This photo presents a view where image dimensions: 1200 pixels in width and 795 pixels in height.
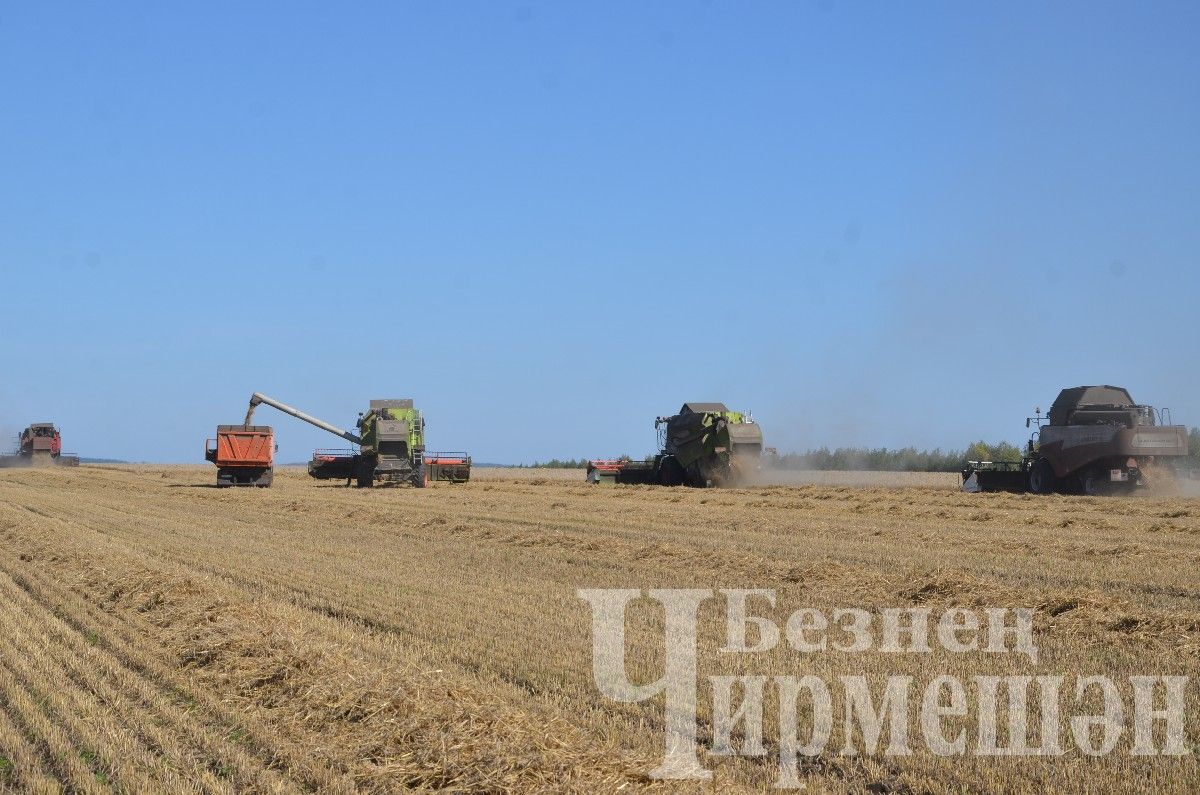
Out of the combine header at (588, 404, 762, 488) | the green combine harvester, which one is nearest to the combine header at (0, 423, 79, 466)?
the green combine harvester

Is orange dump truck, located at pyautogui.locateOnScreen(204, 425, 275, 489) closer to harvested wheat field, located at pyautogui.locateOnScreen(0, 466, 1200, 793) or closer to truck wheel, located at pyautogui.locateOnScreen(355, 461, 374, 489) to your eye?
truck wheel, located at pyautogui.locateOnScreen(355, 461, 374, 489)

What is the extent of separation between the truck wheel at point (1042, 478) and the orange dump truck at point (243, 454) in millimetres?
24472

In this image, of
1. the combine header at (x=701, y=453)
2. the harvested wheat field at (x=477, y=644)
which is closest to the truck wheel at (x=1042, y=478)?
the combine header at (x=701, y=453)

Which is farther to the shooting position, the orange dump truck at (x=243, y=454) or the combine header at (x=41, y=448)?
the combine header at (x=41, y=448)

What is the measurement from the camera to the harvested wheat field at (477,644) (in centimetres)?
537

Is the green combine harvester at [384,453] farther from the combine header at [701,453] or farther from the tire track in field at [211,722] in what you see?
the tire track in field at [211,722]

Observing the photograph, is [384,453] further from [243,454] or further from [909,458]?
[909,458]

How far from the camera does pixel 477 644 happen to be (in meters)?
8.38

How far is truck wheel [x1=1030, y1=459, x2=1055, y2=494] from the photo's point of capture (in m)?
30.8

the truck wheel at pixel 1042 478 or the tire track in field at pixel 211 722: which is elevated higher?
the truck wheel at pixel 1042 478

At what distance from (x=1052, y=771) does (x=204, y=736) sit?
443 cm

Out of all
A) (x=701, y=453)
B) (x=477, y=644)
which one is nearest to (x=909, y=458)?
(x=701, y=453)

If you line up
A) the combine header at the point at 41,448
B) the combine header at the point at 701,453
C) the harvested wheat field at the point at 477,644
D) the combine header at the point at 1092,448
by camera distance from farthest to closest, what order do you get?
the combine header at the point at 41,448 < the combine header at the point at 701,453 < the combine header at the point at 1092,448 < the harvested wheat field at the point at 477,644

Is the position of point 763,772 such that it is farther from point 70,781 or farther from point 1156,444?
point 1156,444
